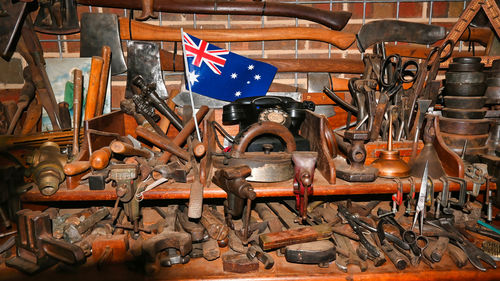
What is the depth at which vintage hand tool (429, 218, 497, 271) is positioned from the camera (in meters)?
1.24

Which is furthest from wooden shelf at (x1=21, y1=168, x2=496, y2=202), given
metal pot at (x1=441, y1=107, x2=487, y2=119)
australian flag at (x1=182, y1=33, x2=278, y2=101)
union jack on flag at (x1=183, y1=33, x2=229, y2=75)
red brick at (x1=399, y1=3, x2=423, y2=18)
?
red brick at (x1=399, y1=3, x2=423, y2=18)

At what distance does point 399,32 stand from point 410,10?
183 millimetres

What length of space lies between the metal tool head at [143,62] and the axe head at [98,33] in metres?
0.10

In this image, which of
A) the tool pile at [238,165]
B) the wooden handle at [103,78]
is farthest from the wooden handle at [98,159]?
the wooden handle at [103,78]

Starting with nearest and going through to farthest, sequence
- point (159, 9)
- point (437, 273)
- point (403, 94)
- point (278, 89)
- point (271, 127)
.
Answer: point (437, 273)
point (271, 127)
point (403, 94)
point (159, 9)
point (278, 89)

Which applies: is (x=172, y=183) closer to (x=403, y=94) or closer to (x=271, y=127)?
(x=271, y=127)

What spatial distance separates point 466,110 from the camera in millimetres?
1469

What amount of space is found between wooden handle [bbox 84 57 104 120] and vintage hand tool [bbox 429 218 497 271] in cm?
177

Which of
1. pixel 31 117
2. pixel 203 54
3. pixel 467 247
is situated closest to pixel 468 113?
pixel 467 247

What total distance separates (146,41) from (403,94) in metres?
1.51

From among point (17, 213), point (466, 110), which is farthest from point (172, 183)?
point (466, 110)

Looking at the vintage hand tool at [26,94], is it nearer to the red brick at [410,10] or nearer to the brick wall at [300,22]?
the brick wall at [300,22]

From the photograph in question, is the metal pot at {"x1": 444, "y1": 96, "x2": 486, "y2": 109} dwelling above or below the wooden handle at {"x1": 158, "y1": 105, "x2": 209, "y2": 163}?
above

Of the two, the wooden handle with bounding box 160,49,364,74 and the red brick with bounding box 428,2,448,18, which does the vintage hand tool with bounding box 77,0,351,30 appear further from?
the red brick with bounding box 428,2,448,18
